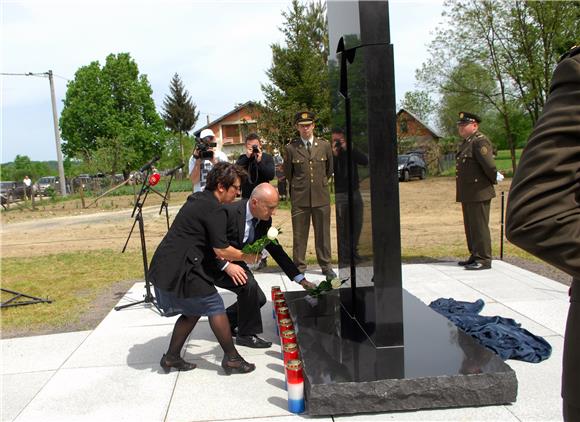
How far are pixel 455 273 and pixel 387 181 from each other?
3.60 metres

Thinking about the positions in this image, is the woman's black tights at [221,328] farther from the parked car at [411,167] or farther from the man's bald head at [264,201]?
the parked car at [411,167]

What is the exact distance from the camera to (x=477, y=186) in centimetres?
660

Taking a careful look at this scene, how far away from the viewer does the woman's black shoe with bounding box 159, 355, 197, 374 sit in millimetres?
3828

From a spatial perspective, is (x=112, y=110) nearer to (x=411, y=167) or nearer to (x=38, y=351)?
(x=411, y=167)

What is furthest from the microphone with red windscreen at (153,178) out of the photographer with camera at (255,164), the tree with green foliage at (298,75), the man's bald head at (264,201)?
the tree with green foliage at (298,75)

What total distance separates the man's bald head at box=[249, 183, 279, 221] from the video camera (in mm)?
2250

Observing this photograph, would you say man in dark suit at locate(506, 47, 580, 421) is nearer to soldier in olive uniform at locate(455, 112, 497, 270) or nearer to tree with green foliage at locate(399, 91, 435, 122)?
soldier in olive uniform at locate(455, 112, 497, 270)

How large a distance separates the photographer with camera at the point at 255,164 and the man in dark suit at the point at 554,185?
5.53m

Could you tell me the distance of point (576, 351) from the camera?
127 cm

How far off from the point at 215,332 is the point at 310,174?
10.9 feet

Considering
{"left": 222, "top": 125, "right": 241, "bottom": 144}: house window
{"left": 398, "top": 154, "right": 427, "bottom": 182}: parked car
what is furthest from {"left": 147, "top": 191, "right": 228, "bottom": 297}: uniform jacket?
{"left": 222, "top": 125, "right": 241, "bottom": 144}: house window

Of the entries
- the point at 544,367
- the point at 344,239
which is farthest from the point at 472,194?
the point at 544,367

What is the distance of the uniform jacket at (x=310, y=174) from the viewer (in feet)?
21.6

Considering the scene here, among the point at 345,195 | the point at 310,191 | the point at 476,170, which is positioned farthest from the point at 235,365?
the point at 476,170
